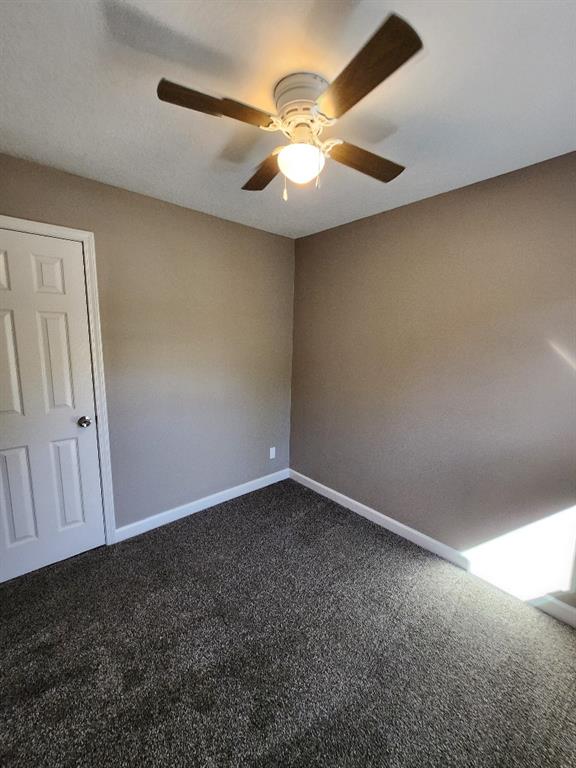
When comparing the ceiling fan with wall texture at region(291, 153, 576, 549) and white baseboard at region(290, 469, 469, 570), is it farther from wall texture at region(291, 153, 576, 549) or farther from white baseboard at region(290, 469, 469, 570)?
white baseboard at region(290, 469, 469, 570)

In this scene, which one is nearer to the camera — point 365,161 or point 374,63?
point 374,63

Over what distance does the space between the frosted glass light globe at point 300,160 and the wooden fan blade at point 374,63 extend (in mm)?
137

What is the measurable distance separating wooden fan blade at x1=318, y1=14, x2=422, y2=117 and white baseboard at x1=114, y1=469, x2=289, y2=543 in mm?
2778

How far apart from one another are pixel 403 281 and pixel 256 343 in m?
1.37

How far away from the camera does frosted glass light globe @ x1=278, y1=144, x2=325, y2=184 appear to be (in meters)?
1.21

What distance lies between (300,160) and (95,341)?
5.67 ft

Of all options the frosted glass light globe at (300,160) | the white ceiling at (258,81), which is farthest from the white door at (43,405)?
the frosted glass light globe at (300,160)

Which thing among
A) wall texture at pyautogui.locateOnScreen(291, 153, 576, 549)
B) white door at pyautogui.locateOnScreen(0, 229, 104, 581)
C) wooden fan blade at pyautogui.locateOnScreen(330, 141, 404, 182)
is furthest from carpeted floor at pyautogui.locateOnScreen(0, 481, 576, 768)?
wooden fan blade at pyautogui.locateOnScreen(330, 141, 404, 182)

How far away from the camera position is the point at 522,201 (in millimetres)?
1815

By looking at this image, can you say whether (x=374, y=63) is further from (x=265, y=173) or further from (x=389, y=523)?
(x=389, y=523)

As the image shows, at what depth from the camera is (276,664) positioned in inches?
60.5

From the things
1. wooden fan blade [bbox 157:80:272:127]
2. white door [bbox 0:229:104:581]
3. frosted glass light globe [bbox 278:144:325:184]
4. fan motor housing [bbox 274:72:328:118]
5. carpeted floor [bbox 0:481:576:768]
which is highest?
fan motor housing [bbox 274:72:328:118]

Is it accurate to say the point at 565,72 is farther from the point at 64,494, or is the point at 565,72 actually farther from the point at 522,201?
the point at 64,494

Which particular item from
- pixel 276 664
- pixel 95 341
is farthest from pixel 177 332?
pixel 276 664
